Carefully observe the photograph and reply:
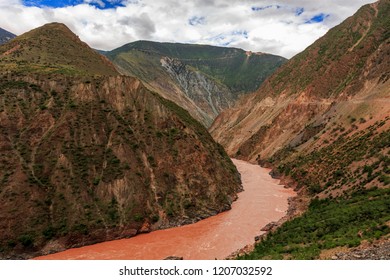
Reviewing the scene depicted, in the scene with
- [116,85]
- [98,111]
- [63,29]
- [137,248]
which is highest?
[63,29]

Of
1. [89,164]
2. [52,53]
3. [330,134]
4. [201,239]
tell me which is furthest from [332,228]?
[52,53]

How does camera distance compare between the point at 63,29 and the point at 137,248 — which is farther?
the point at 63,29

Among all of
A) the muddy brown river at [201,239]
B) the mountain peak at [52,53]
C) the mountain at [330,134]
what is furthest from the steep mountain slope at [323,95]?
the mountain peak at [52,53]

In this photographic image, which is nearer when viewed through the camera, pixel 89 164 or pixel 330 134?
pixel 89 164

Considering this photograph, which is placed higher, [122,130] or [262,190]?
[122,130]

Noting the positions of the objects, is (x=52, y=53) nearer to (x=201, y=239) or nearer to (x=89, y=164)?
(x=89, y=164)

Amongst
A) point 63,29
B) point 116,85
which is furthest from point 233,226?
point 63,29

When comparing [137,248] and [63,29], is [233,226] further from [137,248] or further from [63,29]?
[63,29]
